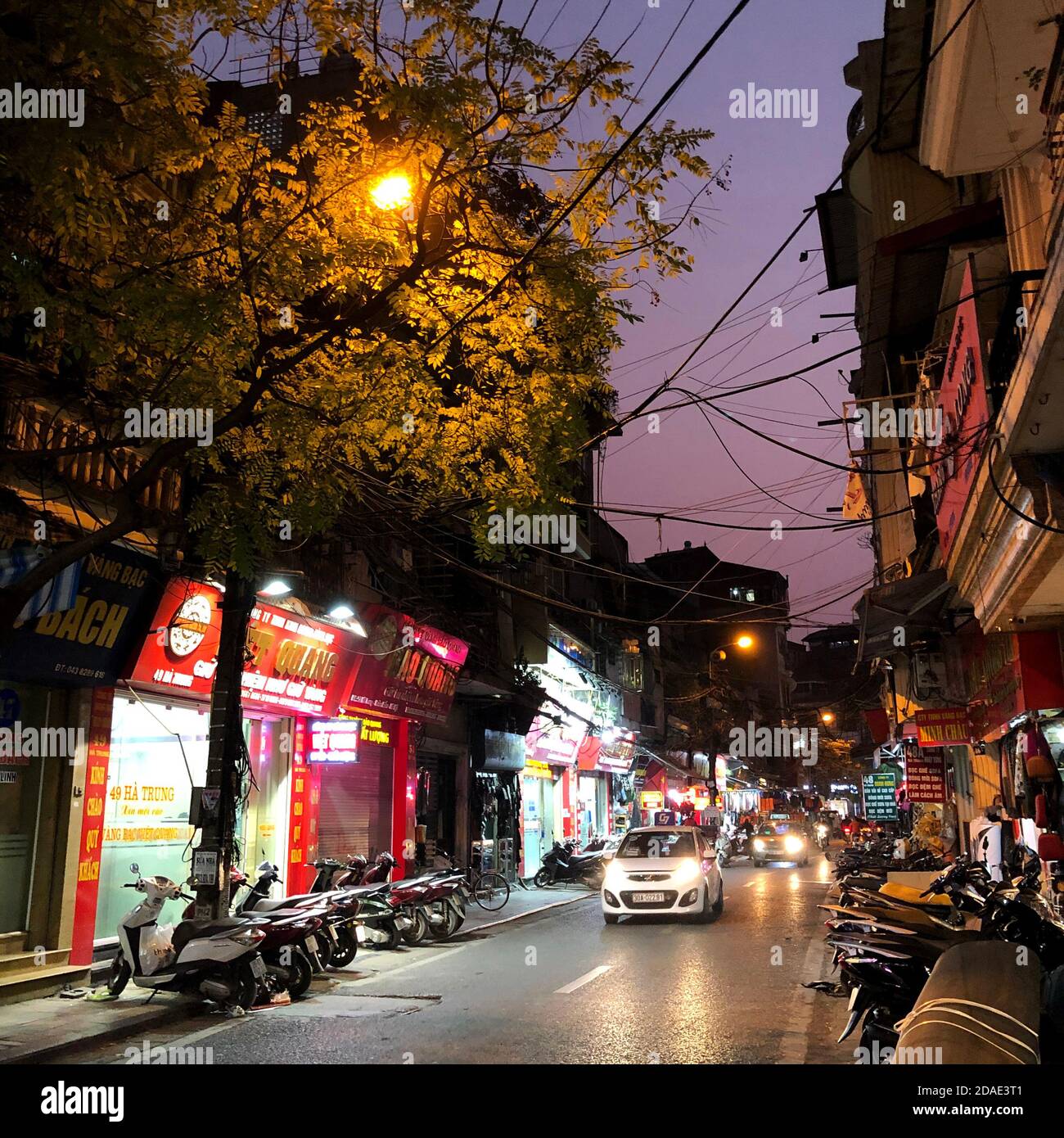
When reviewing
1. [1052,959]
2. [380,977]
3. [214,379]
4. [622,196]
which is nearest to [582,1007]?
[380,977]

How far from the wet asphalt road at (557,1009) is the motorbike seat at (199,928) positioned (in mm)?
731

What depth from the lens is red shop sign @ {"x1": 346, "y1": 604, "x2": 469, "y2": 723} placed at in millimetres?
16797

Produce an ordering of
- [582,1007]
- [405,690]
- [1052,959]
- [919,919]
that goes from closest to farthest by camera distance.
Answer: [1052,959]
[919,919]
[582,1007]
[405,690]

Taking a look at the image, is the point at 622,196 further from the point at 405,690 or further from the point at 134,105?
the point at 405,690

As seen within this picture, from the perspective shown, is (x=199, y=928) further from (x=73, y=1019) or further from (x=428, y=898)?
(x=428, y=898)

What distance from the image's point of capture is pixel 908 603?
1222 centimetres

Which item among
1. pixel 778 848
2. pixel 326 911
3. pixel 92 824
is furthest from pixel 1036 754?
pixel 778 848

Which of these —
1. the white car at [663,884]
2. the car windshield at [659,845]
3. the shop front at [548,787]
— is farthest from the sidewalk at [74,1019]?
the shop front at [548,787]

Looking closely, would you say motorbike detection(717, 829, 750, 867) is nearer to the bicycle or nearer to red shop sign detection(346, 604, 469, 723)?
the bicycle

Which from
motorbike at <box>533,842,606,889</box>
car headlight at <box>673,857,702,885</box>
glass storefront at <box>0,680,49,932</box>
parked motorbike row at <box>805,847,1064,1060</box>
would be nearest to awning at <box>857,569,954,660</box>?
parked motorbike row at <box>805,847,1064,1060</box>

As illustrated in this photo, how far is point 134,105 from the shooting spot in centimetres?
771

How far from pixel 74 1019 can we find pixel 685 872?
10.4 metres

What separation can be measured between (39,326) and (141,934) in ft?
20.7

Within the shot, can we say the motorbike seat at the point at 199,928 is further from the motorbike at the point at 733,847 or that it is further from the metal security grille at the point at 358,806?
the motorbike at the point at 733,847
